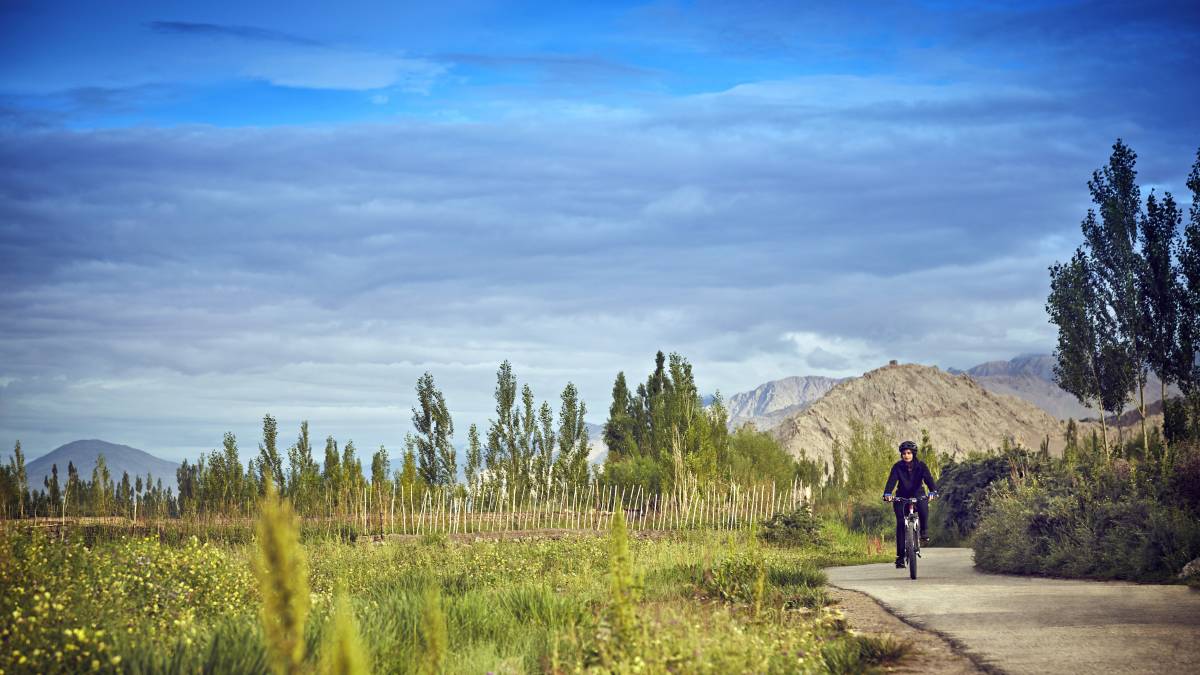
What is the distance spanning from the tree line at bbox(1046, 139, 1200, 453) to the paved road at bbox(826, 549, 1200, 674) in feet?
75.5

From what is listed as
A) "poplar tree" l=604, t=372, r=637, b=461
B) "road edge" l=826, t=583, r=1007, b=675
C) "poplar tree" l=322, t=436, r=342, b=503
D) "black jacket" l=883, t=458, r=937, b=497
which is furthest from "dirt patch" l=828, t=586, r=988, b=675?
"poplar tree" l=604, t=372, r=637, b=461

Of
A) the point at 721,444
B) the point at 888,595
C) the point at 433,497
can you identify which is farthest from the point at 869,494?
the point at 888,595

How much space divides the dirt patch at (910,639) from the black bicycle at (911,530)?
1.99 m

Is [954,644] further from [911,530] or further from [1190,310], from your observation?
[1190,310]

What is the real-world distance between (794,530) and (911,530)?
9.20m

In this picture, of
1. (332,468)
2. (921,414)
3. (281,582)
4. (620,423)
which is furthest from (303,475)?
(921,414)

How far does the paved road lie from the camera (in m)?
6.80

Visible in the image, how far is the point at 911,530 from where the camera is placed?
12703 millimetres

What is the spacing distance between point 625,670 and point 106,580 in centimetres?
542

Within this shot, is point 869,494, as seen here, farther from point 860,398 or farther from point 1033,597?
point 860,398

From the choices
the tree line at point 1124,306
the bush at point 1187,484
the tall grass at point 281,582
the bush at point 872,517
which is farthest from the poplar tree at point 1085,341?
the tall grass at point 281,582

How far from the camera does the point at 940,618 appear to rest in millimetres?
8984

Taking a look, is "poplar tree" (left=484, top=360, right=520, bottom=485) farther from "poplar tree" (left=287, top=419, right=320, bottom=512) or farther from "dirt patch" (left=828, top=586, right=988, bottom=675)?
"dirt patch" (left=828, top=586, right=988, bottom=675)

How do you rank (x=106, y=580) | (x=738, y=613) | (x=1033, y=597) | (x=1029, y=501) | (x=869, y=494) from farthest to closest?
(x=869, y=494) → (x=1029, y=501) → (x=1033, y=597) → (x=738, y=613) → (x=106, y=580)
